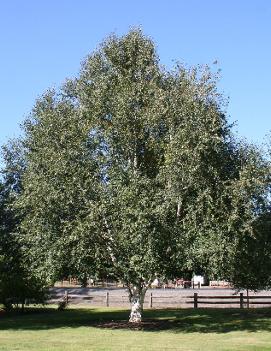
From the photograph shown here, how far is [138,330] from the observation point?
2378 centimetres

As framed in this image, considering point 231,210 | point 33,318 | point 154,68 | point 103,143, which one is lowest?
point 33,318

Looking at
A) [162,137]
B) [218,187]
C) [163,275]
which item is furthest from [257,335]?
[162,137]

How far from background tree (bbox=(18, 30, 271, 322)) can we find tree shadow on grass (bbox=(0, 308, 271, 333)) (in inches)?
75.8

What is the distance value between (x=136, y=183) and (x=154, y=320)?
27.9ft

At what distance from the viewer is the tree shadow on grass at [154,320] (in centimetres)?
2473

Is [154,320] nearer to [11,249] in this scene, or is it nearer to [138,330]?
[138,330]

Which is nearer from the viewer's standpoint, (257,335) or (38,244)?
(257,335)

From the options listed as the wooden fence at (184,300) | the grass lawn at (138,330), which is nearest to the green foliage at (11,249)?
the grass lawn at (138,330)

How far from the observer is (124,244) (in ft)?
75.7

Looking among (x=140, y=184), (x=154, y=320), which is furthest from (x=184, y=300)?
(x=140, y=184)

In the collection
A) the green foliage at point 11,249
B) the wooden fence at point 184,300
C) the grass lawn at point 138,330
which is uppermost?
the green foliage at point 11,249

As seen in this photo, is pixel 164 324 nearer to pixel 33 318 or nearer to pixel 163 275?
pixel 163 275

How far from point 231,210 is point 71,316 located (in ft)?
41.4

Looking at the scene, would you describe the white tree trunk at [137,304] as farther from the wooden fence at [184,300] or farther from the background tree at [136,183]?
the wooden fence at [184,300]
